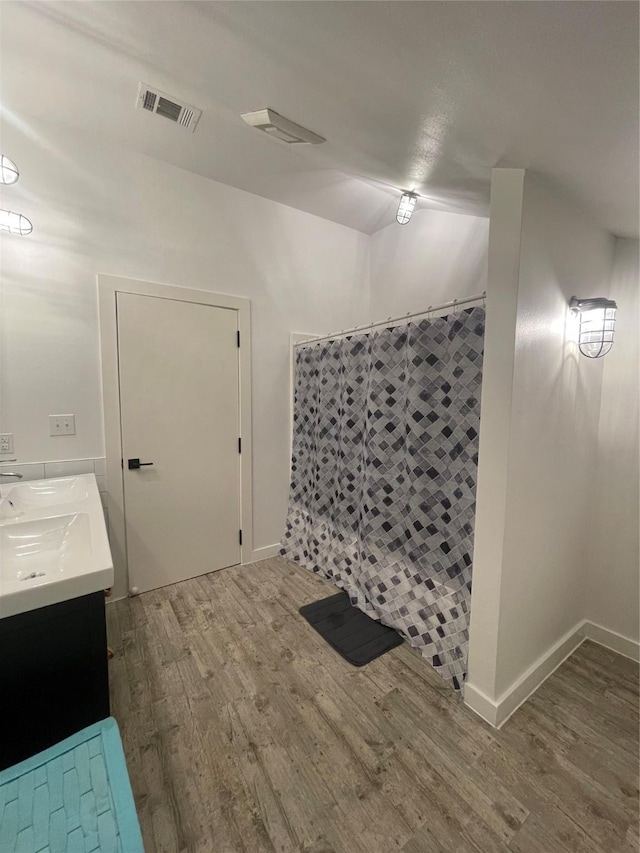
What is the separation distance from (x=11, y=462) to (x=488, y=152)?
266 cm

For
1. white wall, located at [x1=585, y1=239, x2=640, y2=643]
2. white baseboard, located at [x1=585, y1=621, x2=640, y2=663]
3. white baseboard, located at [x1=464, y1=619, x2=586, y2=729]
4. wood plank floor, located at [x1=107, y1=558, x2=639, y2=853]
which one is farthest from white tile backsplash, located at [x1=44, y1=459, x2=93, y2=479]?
white baseboard, located at [x1=585, y1=621, x2=640, y2=663]

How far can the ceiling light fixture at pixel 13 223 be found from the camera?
5.20ft

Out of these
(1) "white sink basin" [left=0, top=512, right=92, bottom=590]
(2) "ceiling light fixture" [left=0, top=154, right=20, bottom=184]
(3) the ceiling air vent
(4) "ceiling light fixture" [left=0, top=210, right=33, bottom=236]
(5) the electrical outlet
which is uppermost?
(3) the ceiling air vent

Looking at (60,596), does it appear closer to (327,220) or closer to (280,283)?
(280,283)

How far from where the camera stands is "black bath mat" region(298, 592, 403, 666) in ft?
5.92

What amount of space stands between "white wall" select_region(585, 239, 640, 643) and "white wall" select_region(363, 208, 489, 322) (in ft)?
2.75

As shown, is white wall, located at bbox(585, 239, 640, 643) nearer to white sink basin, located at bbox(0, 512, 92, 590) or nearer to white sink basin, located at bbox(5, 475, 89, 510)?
white sink basin, located at bbox(0, 512, 92, 590)

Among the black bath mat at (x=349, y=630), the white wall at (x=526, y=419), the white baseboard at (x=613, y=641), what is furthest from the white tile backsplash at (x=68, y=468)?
the white baseboard at (x=613, y=641)

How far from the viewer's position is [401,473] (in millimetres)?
1977

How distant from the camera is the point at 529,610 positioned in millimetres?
1543

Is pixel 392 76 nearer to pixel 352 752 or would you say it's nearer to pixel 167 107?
pixel 167 107

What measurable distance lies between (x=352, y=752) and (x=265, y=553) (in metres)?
1.60

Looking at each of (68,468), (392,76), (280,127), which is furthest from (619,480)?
(68,468)

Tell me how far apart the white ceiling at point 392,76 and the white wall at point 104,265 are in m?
0.30
